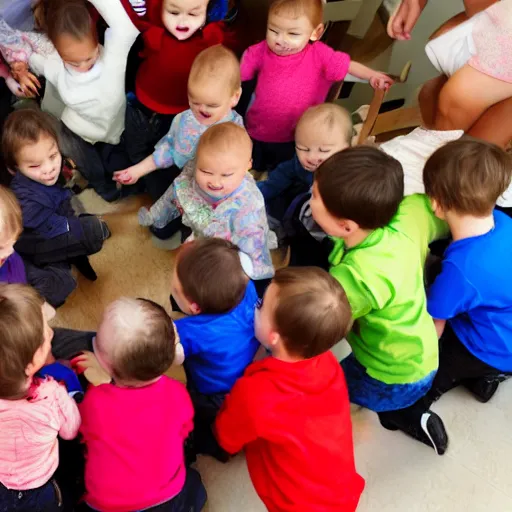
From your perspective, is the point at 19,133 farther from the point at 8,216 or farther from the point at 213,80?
the point at 213,80

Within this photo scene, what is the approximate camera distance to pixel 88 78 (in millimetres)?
1725

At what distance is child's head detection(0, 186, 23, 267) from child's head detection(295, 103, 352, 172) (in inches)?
36.3

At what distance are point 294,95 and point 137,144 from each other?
24.7 inches

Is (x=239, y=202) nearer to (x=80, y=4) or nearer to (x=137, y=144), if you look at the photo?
(x=137, y=144)

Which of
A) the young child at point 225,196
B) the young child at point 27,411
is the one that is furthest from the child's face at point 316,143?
the young child at point 27,411

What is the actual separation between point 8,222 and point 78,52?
26.1 inches

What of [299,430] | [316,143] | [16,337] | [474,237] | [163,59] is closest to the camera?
[16,337]

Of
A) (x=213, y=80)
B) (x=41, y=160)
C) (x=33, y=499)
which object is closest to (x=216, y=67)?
(x=213, y=80)

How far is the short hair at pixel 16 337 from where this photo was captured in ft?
3.28

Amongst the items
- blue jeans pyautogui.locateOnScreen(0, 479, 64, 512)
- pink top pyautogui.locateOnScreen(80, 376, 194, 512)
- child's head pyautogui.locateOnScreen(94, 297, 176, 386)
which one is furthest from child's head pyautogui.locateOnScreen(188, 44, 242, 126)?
blue jeans pyautogui.locateOnScreen(0, 479, 64, 512)

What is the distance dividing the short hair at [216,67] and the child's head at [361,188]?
506 mm

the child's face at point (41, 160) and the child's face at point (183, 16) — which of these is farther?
the child's face at point (183, 16)

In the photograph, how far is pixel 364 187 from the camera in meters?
1.26

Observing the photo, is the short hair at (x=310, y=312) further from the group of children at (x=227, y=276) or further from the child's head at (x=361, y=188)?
the child's head at (x=361, y=188)
